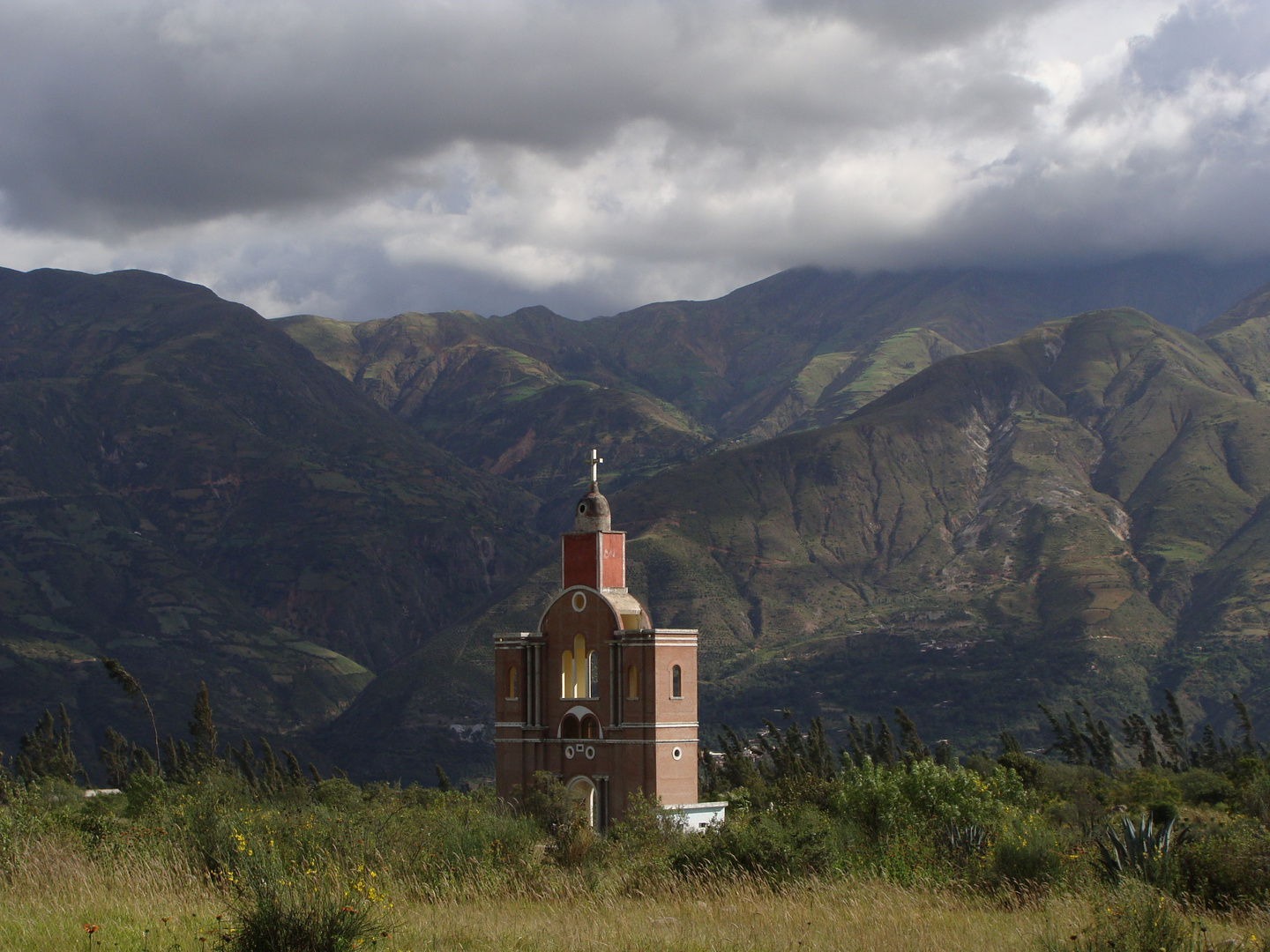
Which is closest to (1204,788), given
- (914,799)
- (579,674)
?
(579,674)

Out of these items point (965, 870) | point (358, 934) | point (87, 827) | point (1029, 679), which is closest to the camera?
point (358, 934)

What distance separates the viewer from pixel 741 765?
8581 centimetres

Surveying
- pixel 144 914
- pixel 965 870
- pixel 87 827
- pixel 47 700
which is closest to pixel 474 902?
pixel 144 914

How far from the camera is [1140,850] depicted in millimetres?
19375

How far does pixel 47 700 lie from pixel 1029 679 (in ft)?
399

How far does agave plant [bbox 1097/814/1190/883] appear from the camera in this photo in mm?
18547

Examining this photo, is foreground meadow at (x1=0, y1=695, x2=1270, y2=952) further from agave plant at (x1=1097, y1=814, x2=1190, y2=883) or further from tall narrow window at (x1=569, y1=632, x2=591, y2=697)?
tall narrow window at (x1=569, y1=632, x2=591, y2=697)

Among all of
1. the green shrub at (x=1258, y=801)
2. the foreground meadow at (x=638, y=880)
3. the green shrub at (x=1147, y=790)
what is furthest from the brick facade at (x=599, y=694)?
the foreground meadow at (x=638, y=880)

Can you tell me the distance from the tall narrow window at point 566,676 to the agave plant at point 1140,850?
1326 inches

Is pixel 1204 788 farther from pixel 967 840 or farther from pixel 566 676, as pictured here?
pixel 967 840

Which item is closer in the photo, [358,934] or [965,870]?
[358,934]

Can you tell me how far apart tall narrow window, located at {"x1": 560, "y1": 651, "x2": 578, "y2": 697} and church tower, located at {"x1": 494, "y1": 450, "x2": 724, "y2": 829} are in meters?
0.04

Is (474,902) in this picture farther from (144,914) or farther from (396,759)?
(396,759)

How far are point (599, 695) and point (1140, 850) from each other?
3346cm
